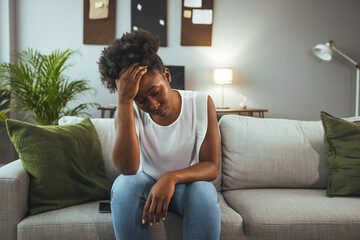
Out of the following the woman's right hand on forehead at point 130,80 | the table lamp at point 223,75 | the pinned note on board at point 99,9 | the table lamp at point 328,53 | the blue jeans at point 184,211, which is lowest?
the blue jeans at point 184,211

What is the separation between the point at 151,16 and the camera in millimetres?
4059

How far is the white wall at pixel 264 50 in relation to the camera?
4.05m

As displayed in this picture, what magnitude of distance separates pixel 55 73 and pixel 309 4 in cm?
348

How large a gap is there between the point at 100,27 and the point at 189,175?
343 cm

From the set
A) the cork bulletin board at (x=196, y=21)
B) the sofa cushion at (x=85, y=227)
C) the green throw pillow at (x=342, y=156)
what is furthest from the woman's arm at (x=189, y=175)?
the cork bulletin board at (x=196, y=21)

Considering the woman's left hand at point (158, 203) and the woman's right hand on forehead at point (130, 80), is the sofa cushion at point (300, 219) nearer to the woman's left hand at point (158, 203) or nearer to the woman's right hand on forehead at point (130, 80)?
the woman's left hand at point (158, 203)

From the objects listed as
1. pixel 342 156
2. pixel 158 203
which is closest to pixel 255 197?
pixel 342 156

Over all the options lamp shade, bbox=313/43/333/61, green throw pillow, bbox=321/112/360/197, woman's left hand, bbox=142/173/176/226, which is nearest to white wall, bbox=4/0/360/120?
lamp shade, bbox=313/43/333/61

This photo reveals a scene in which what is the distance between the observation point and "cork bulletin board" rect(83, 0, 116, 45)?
4.00 meters

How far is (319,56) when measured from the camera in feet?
13.6

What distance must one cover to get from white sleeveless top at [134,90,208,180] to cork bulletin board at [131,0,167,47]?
3.01 meters

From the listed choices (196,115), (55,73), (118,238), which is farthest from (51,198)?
(55,73)

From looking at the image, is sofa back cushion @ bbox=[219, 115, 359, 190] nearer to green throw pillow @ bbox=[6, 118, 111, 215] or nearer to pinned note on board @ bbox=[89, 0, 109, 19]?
green throw pillow @ bbox=[6, 118, 111, 215]

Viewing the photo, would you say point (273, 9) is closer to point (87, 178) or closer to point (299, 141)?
point (299, 141)
